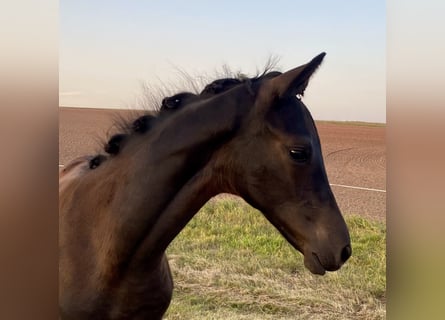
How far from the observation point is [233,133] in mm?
709

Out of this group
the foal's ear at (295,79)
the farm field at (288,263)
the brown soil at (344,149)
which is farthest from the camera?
Result: the farm field at (288,263)

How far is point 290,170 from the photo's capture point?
67 cm

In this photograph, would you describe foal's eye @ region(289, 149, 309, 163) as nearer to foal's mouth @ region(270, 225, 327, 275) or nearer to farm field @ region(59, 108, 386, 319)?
foal's mouth @ region(270, 225, 327, 275)

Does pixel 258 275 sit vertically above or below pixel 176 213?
below

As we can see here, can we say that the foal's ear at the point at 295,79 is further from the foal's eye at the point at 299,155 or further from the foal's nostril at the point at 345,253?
the foal's nostril at the point at 345,253

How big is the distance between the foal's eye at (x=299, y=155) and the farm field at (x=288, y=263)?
704 millimetres

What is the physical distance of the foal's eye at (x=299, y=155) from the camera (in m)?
0.67

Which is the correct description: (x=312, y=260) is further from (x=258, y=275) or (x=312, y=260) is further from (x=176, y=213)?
(x=258, y=275)

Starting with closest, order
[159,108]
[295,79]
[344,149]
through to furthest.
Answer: [295,79] < [159,108] < [344,149]

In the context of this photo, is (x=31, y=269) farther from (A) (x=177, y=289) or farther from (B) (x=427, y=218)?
(A) (x=177, y=289)

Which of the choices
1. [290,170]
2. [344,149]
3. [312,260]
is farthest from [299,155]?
[344,149]

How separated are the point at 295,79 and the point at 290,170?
0.43 feet

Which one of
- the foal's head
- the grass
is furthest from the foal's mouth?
the grass

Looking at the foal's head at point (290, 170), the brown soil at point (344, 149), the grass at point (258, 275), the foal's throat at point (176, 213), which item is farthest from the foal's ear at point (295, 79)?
the grass at point (258, 275)
